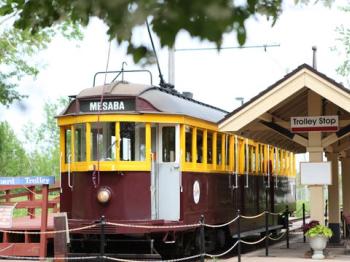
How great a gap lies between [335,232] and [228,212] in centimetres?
252

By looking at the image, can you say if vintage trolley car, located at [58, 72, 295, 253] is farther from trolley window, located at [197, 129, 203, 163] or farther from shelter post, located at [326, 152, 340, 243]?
shelter post, located at [326, 152, 340, 243]

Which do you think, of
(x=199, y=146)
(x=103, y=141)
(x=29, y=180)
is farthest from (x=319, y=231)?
(x=29, y=180)

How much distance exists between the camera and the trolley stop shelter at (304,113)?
1224 centimetres

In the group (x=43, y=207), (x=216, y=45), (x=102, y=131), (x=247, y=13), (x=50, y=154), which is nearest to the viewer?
(x=216, y=45)

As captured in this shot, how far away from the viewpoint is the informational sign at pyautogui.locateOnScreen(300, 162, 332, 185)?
12992mm

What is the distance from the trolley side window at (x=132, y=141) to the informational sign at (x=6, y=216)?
2174mm

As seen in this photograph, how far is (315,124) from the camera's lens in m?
13.0

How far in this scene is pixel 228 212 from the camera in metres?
15.4

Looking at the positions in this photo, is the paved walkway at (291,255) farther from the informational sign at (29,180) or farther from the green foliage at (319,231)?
the informational sign at (29,180)

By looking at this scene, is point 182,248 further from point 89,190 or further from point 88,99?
point 88,99

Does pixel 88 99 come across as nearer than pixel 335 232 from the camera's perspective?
Yes

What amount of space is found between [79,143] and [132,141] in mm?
1062

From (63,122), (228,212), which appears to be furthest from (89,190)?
(228,212)

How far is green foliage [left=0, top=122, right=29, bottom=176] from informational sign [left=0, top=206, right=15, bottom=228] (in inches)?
1807
